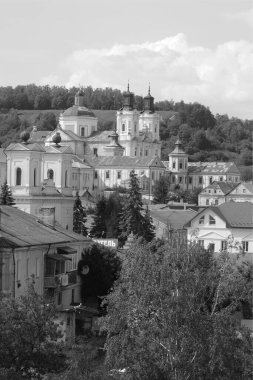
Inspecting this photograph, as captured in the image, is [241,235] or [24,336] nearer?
[24,336]

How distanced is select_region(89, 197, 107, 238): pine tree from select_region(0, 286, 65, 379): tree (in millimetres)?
50254

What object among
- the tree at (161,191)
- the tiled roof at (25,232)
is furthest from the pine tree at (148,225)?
the tree at (161,191)

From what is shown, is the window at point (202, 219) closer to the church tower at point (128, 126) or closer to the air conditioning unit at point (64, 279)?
the air conditioning unit at point (64, 279)

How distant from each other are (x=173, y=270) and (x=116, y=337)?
5.82ft

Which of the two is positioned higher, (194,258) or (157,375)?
(194,258)

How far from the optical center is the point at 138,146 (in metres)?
150

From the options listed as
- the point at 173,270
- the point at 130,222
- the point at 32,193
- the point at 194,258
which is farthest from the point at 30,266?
the point at 130,222

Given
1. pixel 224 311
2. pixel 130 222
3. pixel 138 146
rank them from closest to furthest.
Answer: pixel 224 311 < pixel 130 222 < pixel 138 146

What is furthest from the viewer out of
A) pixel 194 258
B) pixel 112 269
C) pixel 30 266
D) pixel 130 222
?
pixel 130 222

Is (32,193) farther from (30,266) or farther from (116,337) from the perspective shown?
(116,337)

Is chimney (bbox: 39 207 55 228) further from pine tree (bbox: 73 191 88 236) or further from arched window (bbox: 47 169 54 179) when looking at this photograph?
arched window (bbox: 47 169 54 179)

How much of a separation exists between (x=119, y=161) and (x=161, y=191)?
13.2 metres

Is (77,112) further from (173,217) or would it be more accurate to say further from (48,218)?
(48,218)

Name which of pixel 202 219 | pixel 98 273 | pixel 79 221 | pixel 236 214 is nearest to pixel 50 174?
pixel 79 221
